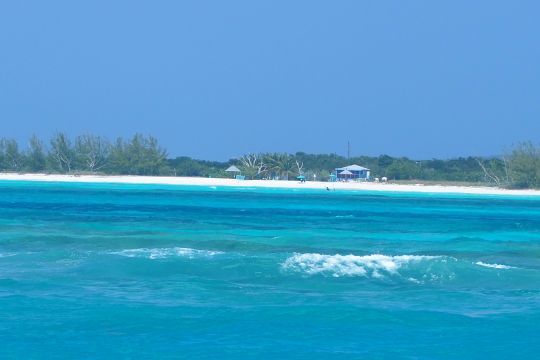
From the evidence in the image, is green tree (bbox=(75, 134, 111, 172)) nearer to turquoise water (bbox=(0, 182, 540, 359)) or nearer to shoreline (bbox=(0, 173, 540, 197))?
shoreline (bbox=(0, 173, 540, 197))

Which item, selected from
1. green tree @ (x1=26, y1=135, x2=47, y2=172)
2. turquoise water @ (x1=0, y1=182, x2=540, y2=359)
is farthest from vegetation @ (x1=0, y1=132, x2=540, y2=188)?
turquoise water @ (x1=0, y1=182, x2=540, y2=359)

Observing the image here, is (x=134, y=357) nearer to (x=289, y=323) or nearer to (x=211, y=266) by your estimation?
(x=289, y=323)

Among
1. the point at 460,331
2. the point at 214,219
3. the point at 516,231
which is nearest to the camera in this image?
the point at 460,331

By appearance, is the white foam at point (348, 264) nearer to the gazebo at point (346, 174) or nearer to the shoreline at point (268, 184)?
the shoreline at point (268, 184)

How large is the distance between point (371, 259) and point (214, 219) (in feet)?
44.8

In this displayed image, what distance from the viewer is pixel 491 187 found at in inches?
2566

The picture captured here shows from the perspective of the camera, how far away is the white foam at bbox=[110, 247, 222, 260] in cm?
1717

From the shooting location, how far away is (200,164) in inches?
3285

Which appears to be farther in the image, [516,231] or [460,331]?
[516,231]

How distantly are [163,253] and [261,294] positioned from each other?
4.91m

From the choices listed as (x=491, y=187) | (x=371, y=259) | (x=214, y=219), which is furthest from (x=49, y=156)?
(x=371, y=259)

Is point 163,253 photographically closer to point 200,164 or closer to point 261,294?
point 261,294

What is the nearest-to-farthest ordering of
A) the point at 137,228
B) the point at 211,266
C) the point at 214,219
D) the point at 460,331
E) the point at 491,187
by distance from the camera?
the point at 460,331
the point at 211,266
the point at 137,228
the point at 214,219
the point at 491,187

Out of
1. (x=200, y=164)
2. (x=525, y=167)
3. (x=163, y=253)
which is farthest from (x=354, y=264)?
(x=200, y=164)
